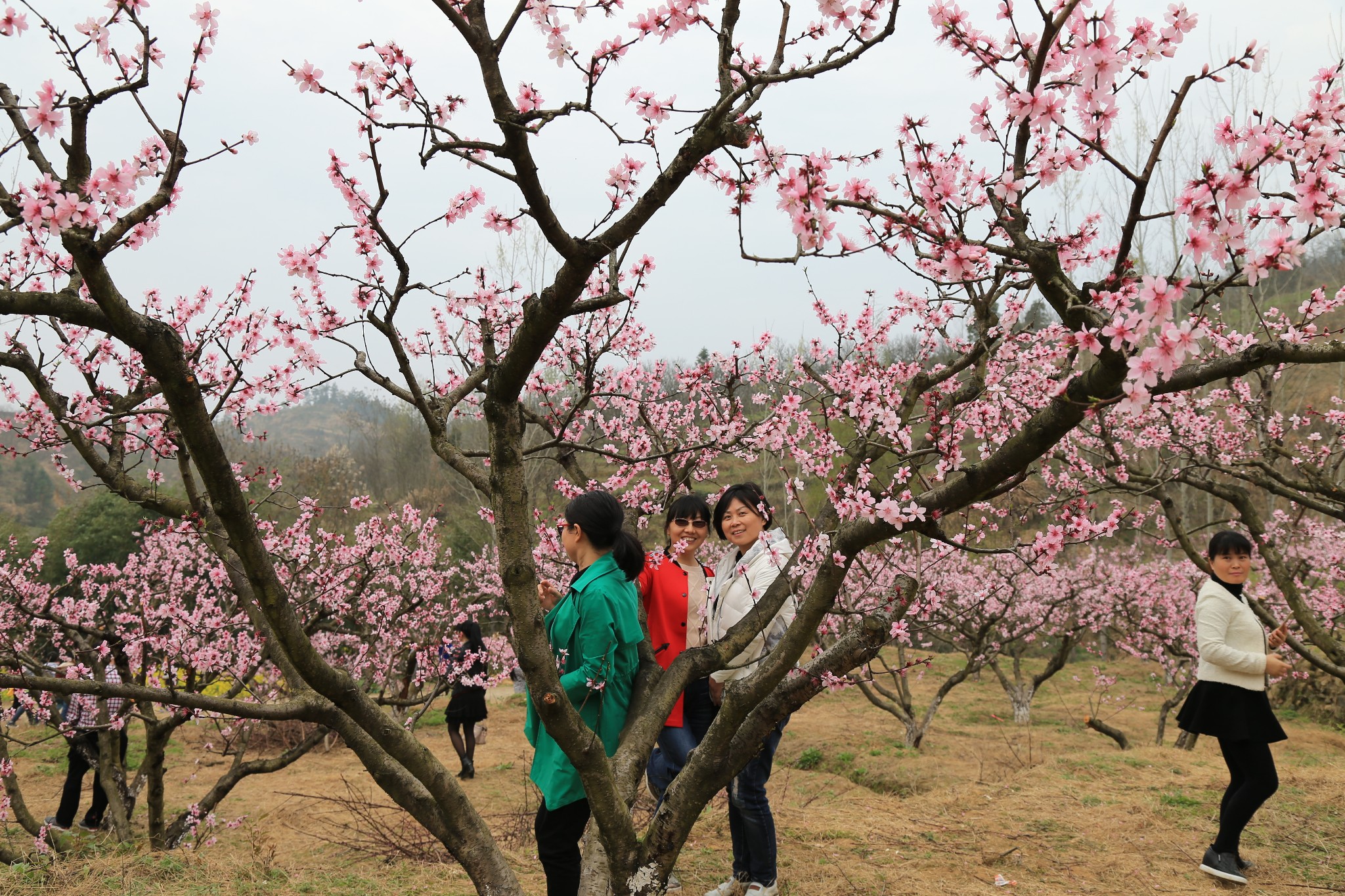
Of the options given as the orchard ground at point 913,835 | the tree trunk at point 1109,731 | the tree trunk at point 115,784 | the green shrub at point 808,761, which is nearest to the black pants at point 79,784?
the tree trunk at point 115,784

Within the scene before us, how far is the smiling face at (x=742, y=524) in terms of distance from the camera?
366 cm

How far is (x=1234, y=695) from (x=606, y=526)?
300 centimetres

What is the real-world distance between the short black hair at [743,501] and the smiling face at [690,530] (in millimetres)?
66

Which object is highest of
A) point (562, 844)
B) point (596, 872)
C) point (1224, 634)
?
point (1224, 634)

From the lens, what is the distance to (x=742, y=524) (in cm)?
366

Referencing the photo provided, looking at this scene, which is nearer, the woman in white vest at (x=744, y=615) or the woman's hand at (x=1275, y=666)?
the woman in white vest at (x=744, y=615)

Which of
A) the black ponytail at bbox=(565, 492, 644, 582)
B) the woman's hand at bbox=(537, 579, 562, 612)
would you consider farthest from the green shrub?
the black ponytail at bbox=(565, 492, 644, 582)

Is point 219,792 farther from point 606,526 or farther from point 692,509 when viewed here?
point 606,526

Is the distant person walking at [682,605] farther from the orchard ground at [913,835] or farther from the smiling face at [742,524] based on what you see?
the orchard ground at [913,835]

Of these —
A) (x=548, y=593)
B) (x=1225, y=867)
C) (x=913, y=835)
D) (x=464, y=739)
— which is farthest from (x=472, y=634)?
(x=1225, y=867)

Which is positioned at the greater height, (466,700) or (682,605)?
(682,605)

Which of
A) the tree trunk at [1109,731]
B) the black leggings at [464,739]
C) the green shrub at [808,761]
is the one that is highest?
the tree trunk at [1109,731]

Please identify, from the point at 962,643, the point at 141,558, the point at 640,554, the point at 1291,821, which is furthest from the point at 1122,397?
the point at 962,643

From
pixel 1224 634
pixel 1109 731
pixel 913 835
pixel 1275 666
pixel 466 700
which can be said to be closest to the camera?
pixel 1275 666
